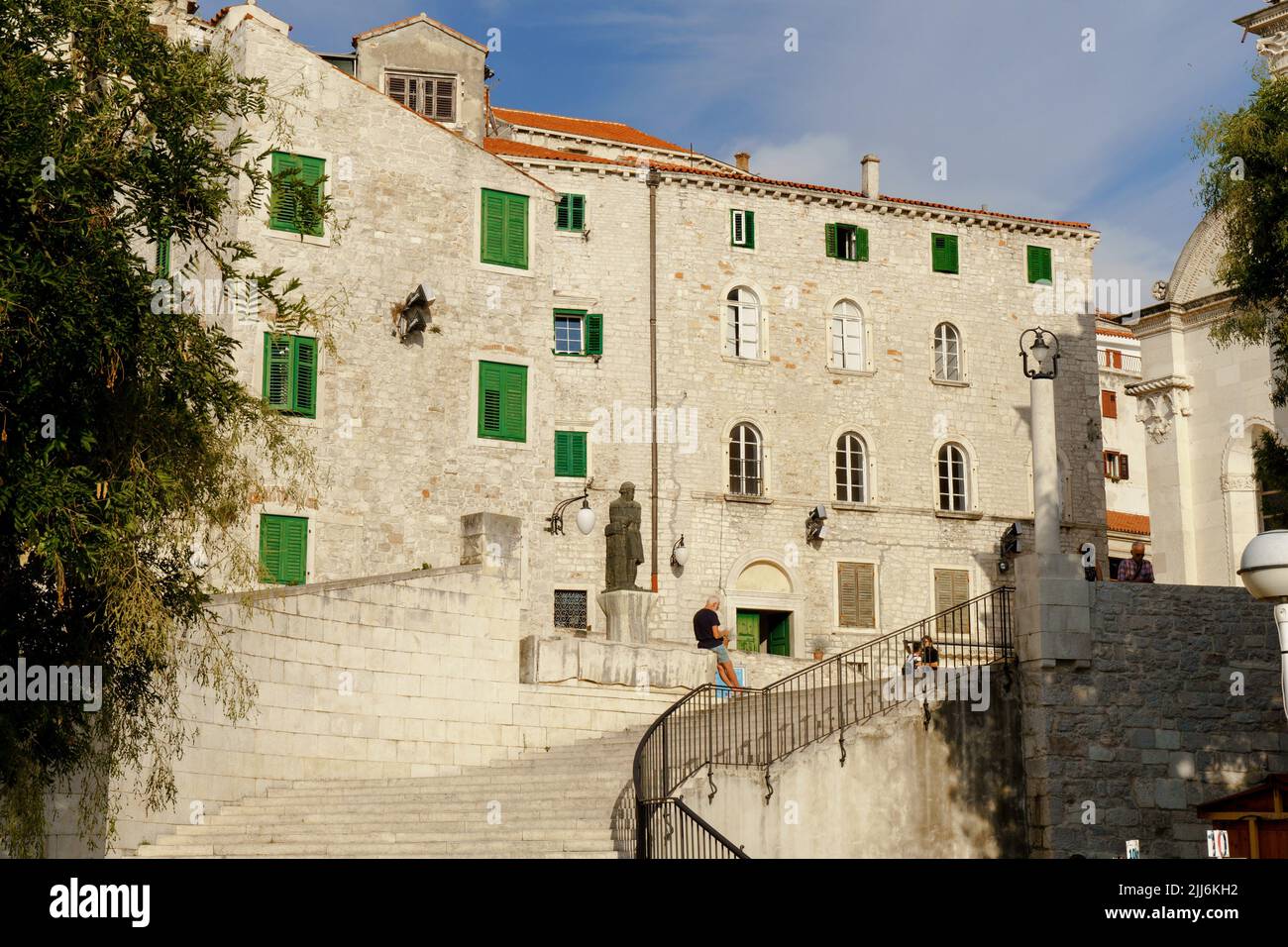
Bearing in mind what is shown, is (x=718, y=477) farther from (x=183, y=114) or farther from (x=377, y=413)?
(x=183, y=114)

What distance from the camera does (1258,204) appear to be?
64.9 ft

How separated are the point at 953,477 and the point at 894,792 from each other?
1778cm

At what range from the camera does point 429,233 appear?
1183 inches

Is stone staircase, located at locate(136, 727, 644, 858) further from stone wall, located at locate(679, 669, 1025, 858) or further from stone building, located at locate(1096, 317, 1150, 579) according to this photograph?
stone building, located at locate(1096, 317, 1150, 579)

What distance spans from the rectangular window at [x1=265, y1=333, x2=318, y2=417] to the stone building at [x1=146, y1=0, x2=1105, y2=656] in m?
0.05

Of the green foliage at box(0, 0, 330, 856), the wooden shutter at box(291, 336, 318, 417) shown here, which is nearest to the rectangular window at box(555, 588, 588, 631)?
the wooden shutter at box(291, 336, 318, 417)

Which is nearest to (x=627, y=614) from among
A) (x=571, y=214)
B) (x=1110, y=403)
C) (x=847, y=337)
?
(x=571, y=214)

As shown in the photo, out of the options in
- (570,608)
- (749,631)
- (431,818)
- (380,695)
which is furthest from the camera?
(749,631)

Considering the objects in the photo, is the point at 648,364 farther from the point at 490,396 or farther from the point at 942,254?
the point at 942,254

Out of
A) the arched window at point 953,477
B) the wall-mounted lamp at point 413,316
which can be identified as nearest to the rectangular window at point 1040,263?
the arched window at point 953,477

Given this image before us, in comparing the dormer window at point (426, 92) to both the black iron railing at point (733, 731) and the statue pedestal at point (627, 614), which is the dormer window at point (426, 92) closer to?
the statue pedestal at point (627, 614)

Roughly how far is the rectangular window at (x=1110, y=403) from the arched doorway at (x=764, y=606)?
28.4 metres

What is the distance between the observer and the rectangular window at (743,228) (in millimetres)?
36625
